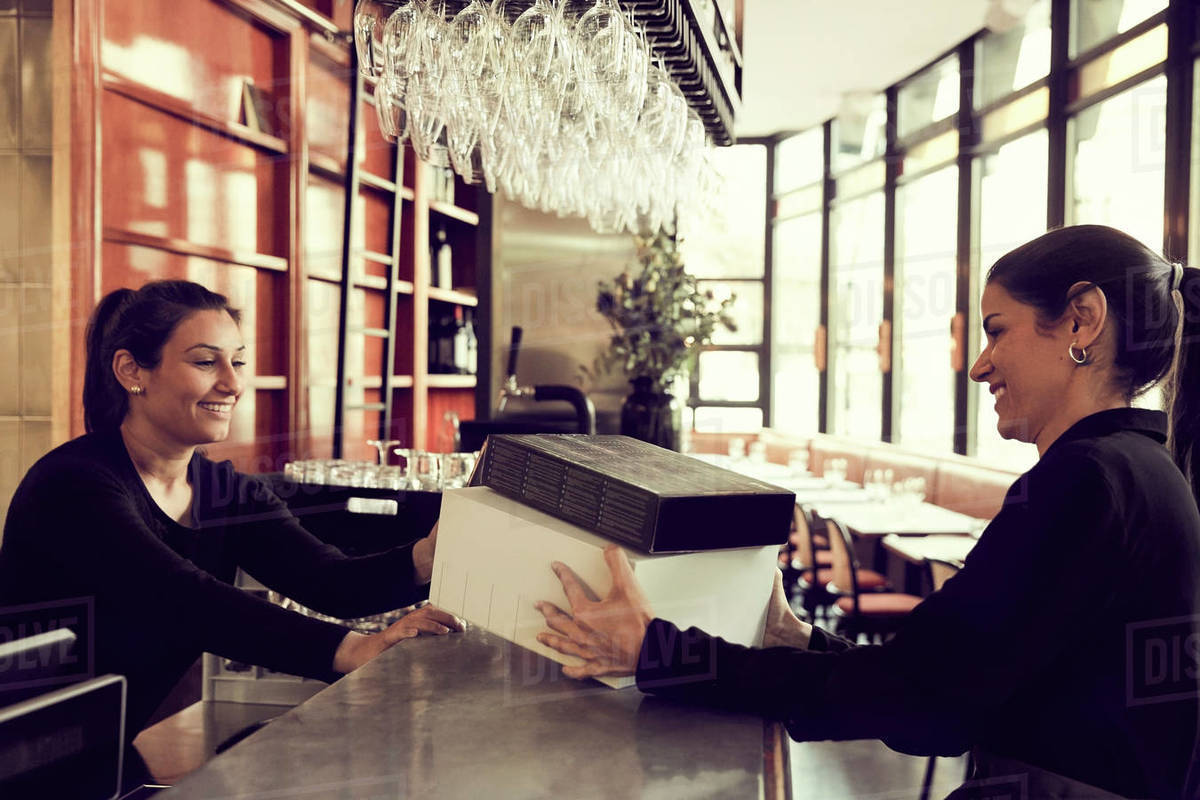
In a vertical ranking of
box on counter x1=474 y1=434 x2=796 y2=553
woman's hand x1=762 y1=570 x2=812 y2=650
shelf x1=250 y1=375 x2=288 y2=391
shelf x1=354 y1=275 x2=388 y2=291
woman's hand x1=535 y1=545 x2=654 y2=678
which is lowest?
woman's hand x1=762 y1=570 x2=812 y2=650

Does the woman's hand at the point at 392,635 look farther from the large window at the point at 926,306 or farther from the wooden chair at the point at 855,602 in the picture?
the large window at the point at 926,306

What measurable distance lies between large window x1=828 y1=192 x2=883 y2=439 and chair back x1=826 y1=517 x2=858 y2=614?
4068mm

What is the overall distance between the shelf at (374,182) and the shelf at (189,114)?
63 cm

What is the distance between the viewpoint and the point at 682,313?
4426 mm

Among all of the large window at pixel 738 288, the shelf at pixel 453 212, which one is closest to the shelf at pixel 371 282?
the shelf at pixel 453 212

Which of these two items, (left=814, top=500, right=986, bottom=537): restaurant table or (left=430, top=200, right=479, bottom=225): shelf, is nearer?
(left=814, top=500, right=986, bottom=537): restaurant table

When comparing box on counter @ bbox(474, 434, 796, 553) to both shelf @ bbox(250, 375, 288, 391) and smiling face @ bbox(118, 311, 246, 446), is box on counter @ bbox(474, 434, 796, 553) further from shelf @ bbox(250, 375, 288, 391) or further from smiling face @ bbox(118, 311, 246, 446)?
shelf @ bbox(250, 375, 288, 391)

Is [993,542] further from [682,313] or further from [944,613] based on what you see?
[682,313]

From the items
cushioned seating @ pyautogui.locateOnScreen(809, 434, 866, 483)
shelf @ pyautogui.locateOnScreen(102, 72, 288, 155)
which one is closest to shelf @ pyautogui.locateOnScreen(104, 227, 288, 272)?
shelf @ pyautogui.locateOnScreen(102, 72, 288, 155)

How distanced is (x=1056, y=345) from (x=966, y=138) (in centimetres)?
613

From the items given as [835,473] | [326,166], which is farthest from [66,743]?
[835,473]

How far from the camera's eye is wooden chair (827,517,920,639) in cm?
412

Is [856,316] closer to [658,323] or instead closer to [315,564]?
[658,323]

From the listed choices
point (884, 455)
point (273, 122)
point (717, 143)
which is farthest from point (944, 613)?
point (884, 455)
